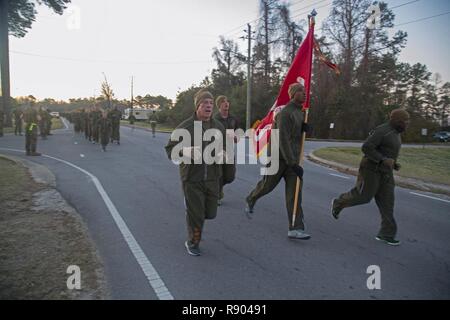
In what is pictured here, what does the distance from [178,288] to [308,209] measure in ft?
12.3

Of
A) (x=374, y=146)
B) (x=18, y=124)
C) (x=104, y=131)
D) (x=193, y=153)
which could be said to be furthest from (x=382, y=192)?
(x=18, y=124)

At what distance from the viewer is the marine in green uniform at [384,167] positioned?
505 cm

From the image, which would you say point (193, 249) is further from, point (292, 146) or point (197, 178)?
point (292, 146)

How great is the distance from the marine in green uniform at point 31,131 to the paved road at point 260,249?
23.1ft

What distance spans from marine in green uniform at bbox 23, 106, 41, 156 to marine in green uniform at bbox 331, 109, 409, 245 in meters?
12.9

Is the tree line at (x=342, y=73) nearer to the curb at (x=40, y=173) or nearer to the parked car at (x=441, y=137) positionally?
the parked car at (x=441, y=137)

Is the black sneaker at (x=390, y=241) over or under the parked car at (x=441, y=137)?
under

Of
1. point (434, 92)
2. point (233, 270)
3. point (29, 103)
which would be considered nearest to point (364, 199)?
point (233, 270)

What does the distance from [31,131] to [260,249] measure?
12421 millimetres

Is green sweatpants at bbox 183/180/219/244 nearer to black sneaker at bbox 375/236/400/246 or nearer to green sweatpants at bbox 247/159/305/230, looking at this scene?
green sweatpants at bbox 247/159/305/230

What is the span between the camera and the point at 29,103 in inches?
616

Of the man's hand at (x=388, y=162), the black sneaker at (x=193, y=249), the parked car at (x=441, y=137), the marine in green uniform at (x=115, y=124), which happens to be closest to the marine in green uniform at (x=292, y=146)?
the man's hand at (x=388, y=162)

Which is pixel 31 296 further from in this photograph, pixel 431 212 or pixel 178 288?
pixel 431 212

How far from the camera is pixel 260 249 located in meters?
4.77
